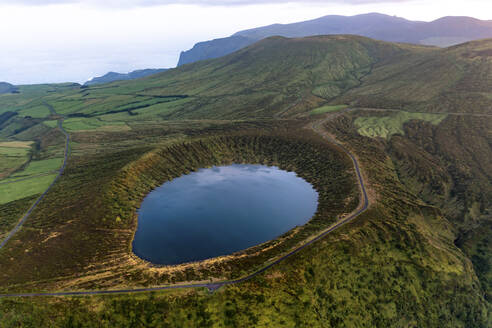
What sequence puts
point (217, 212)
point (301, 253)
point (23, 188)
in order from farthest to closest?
point (23, 188) → point (217, 212) → point (301, 253)

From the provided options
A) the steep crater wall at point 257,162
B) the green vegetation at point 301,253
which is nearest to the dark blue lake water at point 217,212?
the steep crater wall at point 257,162

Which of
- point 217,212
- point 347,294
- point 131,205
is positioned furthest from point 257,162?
point 347,294

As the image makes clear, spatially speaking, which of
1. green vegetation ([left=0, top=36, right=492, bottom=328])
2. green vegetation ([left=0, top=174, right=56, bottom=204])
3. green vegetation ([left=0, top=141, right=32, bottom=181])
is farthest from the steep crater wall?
green vegetation ([left=0, top=141, right=32, bottom=181])

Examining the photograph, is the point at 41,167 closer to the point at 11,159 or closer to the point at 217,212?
the point at 11,159

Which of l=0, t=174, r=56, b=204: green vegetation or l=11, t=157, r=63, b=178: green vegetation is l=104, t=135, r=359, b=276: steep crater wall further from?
l=11, t=157, r=63, b=178: green vegetation

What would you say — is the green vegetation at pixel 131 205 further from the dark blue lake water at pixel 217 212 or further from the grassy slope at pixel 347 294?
the grassy slope at pixel 347 294

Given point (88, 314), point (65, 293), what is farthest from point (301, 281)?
point (65, 293)
